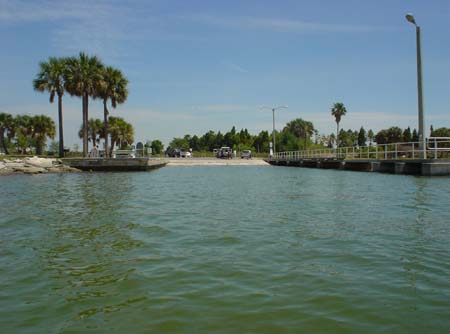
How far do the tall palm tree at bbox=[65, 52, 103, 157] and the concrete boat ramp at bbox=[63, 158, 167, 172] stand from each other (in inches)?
385

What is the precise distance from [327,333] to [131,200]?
12.4 m

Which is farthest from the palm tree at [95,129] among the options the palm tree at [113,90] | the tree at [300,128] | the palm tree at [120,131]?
the tree at [300,128]

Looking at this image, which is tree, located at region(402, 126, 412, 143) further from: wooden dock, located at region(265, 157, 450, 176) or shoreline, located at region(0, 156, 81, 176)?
shoreline, located at region(0, 156, 81, 176)

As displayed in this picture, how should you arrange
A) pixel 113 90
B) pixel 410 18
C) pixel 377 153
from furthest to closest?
pixel 113 90 < pixel 377 153 < pixel 410 18

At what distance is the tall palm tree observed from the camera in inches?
2055

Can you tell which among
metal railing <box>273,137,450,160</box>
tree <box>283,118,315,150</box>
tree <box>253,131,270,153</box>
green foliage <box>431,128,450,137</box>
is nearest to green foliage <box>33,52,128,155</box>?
metal railing <box>273,137,450,160</box>

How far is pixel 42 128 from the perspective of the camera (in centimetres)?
8631

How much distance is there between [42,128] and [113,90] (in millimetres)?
36275

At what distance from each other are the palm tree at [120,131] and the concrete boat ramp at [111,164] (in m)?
49.1

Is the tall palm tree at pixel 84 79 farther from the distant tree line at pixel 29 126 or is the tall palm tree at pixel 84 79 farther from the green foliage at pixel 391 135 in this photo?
the green foliage at pixel 391 135

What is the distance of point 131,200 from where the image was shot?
15859 mm

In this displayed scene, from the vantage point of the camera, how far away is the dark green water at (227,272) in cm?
449

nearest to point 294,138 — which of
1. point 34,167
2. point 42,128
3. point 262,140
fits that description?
point 262,140

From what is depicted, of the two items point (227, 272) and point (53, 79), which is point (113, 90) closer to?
point (53, 79)
